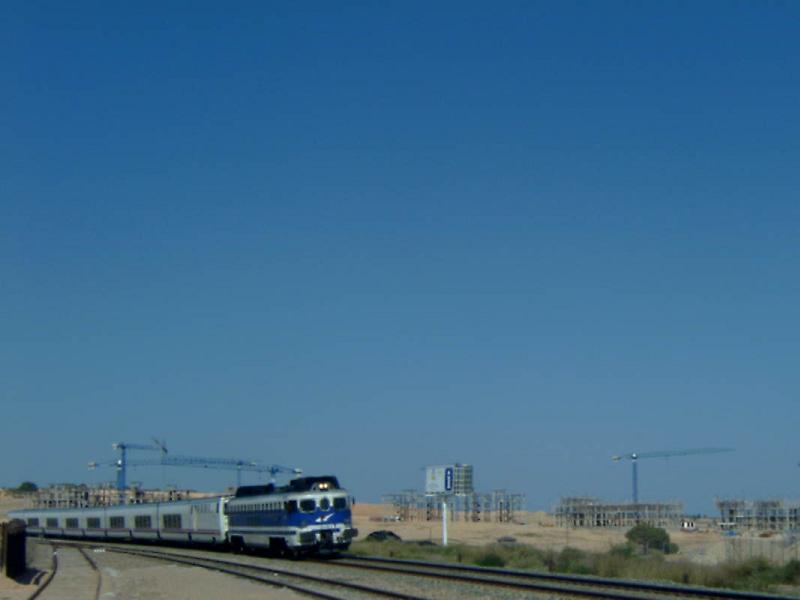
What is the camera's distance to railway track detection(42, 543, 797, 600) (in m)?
26.4

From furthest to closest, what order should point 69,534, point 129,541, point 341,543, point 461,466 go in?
point 69,534 → point 129,541 → point 461,466 → point 341,543

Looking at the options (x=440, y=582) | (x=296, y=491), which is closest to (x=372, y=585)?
(x=440, y=582)

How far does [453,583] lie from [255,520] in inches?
794

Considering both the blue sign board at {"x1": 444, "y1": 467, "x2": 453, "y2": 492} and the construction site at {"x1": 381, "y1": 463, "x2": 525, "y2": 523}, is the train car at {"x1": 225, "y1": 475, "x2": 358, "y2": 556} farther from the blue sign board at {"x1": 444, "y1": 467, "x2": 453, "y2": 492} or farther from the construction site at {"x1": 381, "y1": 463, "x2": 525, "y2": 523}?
the construction site at {"x1": 381, "y1": 463, "x2": 525, "y2": 523}

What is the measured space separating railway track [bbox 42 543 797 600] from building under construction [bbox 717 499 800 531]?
1992 inches

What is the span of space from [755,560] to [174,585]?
16.7 m

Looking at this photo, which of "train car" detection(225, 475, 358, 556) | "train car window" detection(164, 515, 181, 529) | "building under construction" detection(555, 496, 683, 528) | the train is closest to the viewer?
"train car" detection(225, 475, 358, 556)

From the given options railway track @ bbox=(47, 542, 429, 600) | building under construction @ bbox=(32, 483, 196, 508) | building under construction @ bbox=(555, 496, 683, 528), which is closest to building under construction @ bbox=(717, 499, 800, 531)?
building under construction @ bbox=(555, 496, 683, 528)

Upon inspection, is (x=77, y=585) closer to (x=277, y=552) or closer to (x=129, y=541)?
(x=277, y=552)

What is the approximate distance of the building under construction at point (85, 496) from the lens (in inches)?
5689

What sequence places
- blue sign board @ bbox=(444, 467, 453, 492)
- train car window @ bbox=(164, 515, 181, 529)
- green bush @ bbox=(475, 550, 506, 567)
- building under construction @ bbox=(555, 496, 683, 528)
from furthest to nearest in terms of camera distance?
building under construction @ bbox=(555, 496, 683, 528)
train car window @ bbox=(164, 515, 181, 529)
blue sign board @ bbox=(444, 467, 453, 492)
green bush @ bbox=(475, 550, 506, 567)

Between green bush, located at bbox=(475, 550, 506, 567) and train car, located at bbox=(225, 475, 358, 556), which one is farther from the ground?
train car, located at bbox=(225, 475, 358, 556)

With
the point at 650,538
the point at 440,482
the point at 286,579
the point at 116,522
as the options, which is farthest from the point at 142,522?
the point at 286,579

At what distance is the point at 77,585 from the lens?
1294 inches
